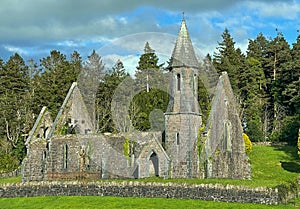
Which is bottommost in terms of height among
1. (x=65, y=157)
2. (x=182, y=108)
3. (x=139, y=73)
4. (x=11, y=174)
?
→ (x=11, y=174)

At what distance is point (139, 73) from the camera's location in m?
50.7

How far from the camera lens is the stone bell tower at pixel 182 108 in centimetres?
3975

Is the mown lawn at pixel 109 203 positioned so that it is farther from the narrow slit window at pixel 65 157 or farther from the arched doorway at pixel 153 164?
the narrow slit window at pixel 65 157

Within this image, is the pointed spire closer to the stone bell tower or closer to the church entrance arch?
the stone bell tower

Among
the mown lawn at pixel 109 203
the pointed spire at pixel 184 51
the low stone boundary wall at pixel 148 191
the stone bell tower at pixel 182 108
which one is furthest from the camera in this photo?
the pointed spire at pixel 184 51

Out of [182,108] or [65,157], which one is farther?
[65,157]

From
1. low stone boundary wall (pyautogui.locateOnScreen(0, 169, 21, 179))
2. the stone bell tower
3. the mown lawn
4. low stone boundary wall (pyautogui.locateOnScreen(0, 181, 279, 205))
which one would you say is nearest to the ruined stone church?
the stone bell tower

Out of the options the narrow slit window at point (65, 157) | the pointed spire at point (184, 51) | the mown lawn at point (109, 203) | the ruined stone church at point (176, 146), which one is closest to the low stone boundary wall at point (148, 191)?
the mown lawn at point (109, 203)

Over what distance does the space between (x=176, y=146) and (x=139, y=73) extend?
1262cm

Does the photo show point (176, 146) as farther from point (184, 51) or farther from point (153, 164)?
point (184, 51)

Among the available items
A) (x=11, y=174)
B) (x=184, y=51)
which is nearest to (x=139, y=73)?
(x=184, y=51)

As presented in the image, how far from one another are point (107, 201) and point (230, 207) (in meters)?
7.03

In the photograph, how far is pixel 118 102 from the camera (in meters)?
54.6

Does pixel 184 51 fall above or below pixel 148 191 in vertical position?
above
